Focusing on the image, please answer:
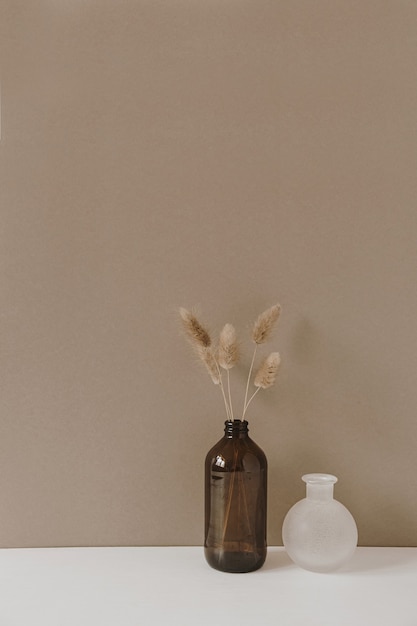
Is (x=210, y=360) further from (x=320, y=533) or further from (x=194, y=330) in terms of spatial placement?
(x=320, y=533)

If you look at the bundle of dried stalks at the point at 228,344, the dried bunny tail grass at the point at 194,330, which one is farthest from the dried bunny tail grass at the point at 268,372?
the dried bunny tail grass at the point at 194,330

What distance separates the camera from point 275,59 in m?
1.19

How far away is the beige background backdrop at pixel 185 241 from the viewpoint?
1.18 metres

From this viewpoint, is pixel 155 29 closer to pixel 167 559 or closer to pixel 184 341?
pixel 184 341

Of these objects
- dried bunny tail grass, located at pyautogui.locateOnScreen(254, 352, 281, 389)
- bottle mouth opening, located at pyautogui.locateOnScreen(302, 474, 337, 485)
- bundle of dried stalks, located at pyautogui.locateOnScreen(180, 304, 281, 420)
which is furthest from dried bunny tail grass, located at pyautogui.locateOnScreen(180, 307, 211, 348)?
bottle mouth opening, located at pyautogui.locateOnScreen(302, 474, 337, 485)

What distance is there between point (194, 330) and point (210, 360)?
0.19 feet

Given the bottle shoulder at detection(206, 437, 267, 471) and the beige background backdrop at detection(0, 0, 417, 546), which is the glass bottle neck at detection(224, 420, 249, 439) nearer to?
the bottle shoulder at detection(206, 437, 267, 471)

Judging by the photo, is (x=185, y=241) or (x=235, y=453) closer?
(x=235, y=453)

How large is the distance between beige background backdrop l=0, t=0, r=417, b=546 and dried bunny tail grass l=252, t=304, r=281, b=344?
3.1 inches

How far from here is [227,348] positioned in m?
1.08

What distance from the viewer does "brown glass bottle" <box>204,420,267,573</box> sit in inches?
42.1

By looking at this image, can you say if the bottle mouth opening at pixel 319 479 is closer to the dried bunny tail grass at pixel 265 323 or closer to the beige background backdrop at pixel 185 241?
the beige background backdrop at pixel 185 241

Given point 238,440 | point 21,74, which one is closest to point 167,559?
point 238,440

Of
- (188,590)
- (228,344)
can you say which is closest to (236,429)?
(228,344)
